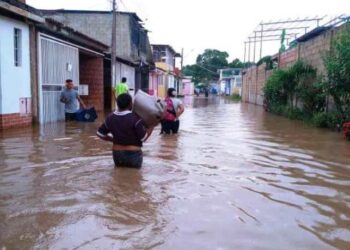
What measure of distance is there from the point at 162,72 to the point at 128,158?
39.4 meters

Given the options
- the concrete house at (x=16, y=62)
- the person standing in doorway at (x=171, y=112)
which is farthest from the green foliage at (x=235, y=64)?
the person standing in doorway at (x=171, y=112)

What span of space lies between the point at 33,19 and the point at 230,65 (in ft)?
290

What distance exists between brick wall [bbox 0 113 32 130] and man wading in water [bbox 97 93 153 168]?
640 cm

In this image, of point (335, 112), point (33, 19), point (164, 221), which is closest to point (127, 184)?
point (164, 221)

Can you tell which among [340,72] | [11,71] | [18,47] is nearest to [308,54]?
[340,72]

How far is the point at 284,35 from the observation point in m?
35.9

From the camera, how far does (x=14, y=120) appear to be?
12.6 meters

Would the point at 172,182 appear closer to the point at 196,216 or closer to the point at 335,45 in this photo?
the point at 196,216

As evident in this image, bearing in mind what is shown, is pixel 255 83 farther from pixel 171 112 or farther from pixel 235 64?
pixel 235 64

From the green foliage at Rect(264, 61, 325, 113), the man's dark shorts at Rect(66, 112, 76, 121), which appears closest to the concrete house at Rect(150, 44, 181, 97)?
the green foliage at Rect(264, 61, 325, 113)

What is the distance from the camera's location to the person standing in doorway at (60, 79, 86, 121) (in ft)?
49.9

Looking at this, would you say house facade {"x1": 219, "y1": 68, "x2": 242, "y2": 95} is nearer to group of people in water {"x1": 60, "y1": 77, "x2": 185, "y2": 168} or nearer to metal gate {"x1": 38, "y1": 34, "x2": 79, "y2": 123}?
metal gate {"x1": 38, "y1": 34, "x2": 79, "y2": 123}

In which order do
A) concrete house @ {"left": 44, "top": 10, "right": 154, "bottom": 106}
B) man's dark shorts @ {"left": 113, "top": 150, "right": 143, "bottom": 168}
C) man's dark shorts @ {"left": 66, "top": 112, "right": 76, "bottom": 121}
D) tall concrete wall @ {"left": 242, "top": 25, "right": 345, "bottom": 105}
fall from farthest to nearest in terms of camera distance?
concrete house @ {"left": 44, "top": 10, "right": 154, "bottom": 106}
tall concrete wall @ {"left": 242, "top": 25, "right": 345, "bottom": 105}
man's dark shorts @ {"left": 66, "top": 112, "right": 76, "bottom": 121}
man's dark shorts @ {"left": 113, "top": 150, "right": 143, "bottom": 168}

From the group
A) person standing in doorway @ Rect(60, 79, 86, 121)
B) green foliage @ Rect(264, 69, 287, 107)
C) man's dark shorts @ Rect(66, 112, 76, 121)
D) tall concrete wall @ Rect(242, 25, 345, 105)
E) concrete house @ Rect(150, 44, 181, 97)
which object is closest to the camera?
person standing in doorway @ Rect(60, 79, 86, 121)
